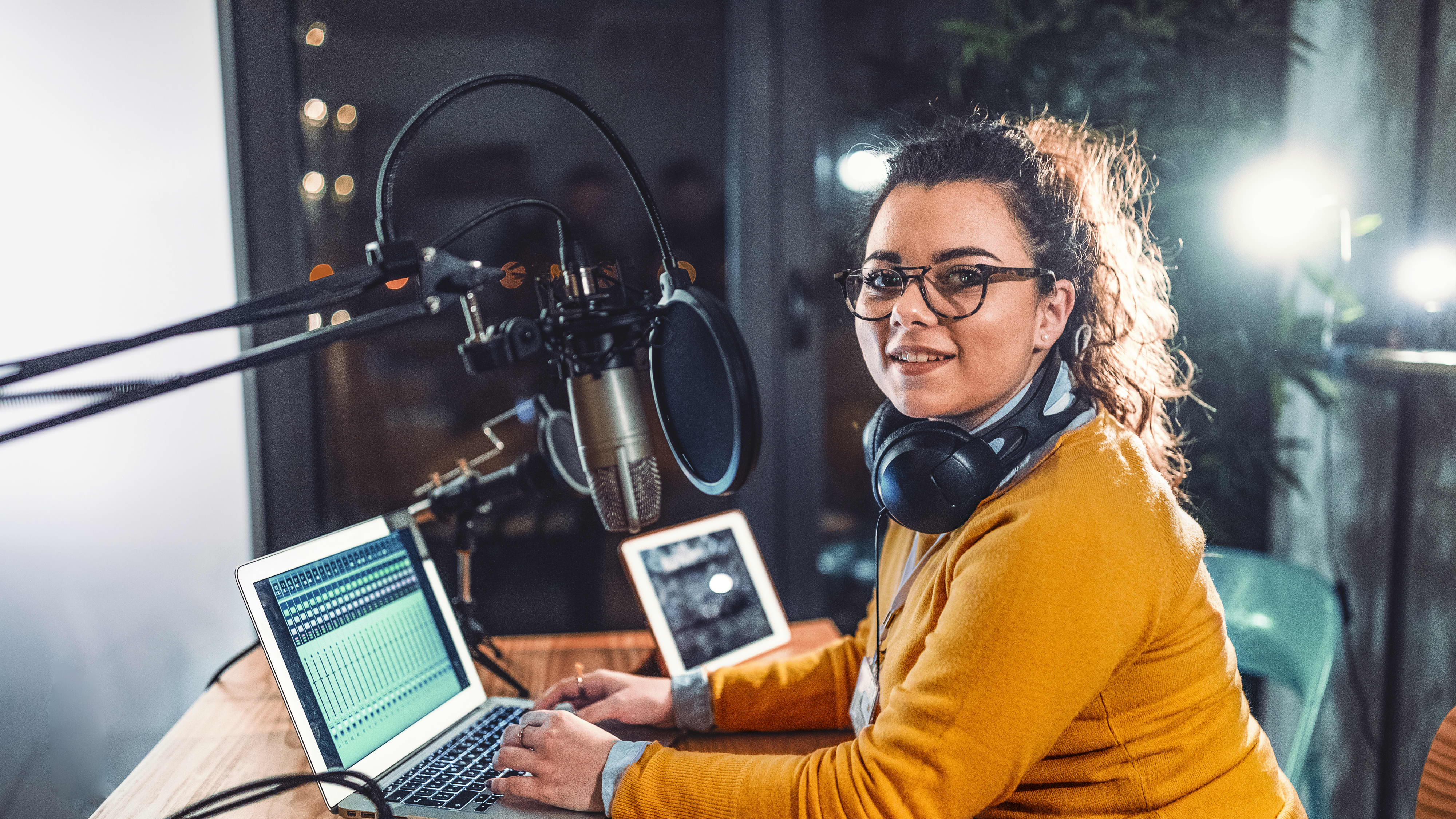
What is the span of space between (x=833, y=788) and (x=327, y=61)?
5.63 ft

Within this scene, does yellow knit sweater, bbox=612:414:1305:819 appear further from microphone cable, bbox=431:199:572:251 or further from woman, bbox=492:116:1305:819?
microphone cable, bbox=431:199:572:251

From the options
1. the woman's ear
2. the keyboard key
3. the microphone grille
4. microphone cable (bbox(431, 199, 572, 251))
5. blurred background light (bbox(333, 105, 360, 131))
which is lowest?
the keyboard key

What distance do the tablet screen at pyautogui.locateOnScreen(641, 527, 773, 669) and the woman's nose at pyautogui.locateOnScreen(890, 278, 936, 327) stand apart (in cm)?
63

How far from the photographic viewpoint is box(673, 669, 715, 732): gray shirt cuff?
3.73 feet

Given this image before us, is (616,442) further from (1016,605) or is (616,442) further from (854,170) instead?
(854,170)

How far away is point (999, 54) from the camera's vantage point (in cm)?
179

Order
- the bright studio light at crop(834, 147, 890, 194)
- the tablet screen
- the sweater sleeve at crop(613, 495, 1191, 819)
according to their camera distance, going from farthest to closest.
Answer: the bright studio light at crop(834, 147, 890, 194)
the tablet screen
the sweater sleeve at crop(613, 495, 1191, 819)

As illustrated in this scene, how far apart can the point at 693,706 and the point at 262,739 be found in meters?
0.56

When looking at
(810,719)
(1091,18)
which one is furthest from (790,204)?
(810,719)

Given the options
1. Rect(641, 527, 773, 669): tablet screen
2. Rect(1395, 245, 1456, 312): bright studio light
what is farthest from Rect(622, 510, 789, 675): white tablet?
Rect(1395, 245, 1456, 312): bright studio light

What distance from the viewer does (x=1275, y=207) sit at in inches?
66.0

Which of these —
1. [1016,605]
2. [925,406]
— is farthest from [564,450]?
[1016,605]

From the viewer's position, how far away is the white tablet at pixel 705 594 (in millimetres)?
1336

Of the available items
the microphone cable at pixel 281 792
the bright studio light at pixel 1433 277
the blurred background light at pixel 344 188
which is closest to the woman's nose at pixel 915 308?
the microphone cable at pixel 281 792
